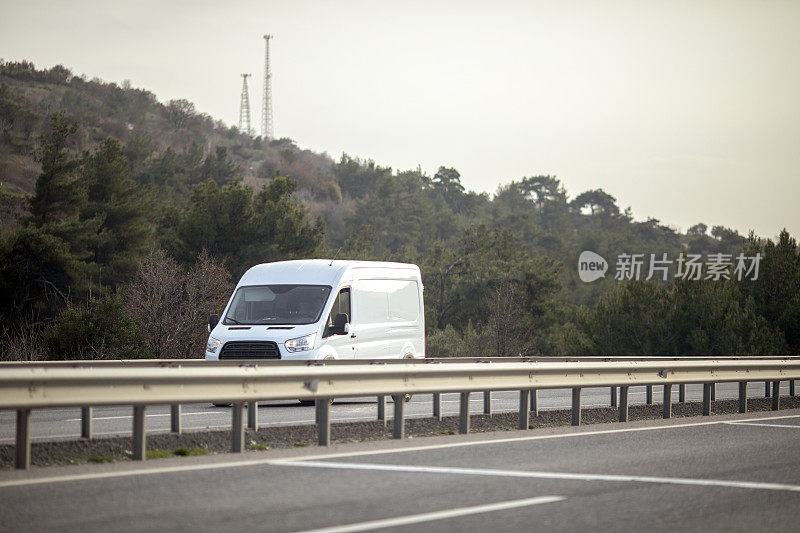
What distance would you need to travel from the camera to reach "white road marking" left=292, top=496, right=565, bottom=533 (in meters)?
6.78

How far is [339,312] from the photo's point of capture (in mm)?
19719

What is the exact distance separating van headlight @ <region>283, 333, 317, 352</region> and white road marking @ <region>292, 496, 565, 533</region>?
10950mm

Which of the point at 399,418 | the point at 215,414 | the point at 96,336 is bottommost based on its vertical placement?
the point at 96,336

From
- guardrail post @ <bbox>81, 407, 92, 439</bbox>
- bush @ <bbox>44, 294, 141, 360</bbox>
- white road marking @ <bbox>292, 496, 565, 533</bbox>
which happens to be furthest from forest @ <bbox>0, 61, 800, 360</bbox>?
white road marking @ <bbox>292, 496, 565, 533</bbox>

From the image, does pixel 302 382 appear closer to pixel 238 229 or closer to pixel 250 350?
pixel 250 350

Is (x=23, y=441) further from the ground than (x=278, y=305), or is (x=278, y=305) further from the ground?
(x=278, y=305)

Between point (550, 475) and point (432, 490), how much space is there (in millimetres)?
1392

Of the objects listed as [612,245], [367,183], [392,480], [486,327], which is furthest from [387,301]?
[367,183]

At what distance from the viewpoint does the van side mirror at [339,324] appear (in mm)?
19109

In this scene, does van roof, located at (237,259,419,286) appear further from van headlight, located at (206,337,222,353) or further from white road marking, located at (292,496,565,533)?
white road marking, located at (292,496,565,533)

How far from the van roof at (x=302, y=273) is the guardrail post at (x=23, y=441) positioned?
35.4 feet

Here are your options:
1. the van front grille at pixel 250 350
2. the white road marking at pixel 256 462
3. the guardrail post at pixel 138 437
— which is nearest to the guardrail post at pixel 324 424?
the white road marking at pixel 256 462
